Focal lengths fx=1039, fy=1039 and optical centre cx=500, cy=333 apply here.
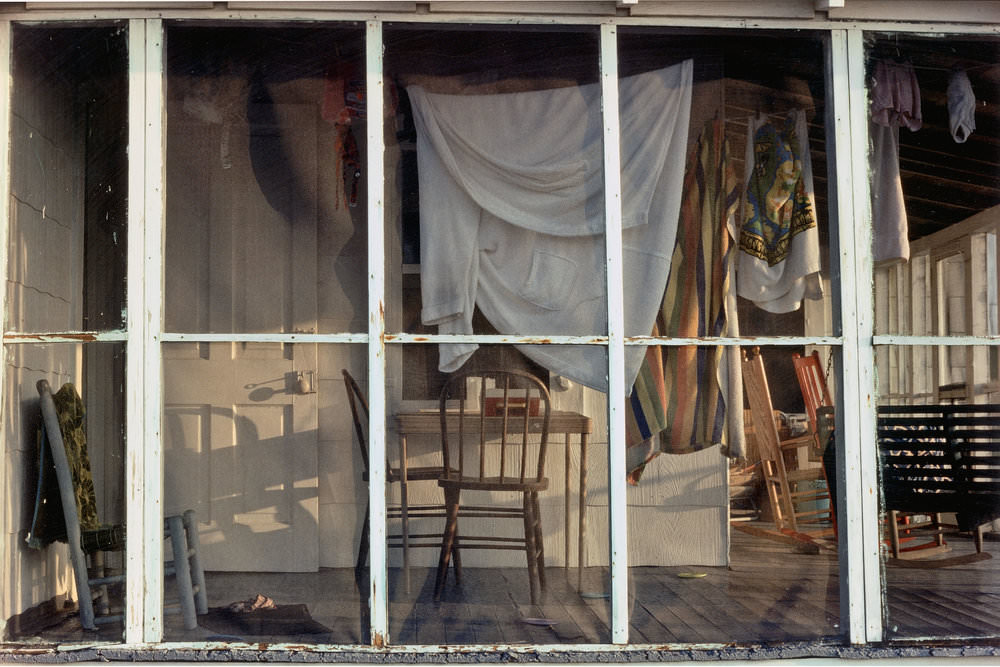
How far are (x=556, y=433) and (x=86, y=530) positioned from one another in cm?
160

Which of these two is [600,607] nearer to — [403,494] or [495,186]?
[403,494]

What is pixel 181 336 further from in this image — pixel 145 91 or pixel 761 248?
pixel 761 248

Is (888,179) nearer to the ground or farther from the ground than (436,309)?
farther from the ground

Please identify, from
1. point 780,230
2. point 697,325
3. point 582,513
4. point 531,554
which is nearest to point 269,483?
point 531,554

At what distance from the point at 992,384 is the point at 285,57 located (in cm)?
424

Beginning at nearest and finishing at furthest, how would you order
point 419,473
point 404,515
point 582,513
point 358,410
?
point 404,515
point 419,473
point 358,410
point 582,513

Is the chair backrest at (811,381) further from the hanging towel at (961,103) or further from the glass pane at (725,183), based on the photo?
the hanging towel at (961,103)

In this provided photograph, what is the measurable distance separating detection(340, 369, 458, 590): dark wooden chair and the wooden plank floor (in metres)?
0.09

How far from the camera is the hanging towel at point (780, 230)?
3711 mm

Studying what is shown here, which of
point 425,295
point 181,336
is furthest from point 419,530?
point 181,336

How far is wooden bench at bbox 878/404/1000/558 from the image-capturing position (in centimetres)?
425

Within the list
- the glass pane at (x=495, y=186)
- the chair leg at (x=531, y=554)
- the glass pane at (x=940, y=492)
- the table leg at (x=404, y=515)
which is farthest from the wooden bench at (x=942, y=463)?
the table leg at (x=404, y=515)

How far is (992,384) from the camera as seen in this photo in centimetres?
568

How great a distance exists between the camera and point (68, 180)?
363 centimetres
